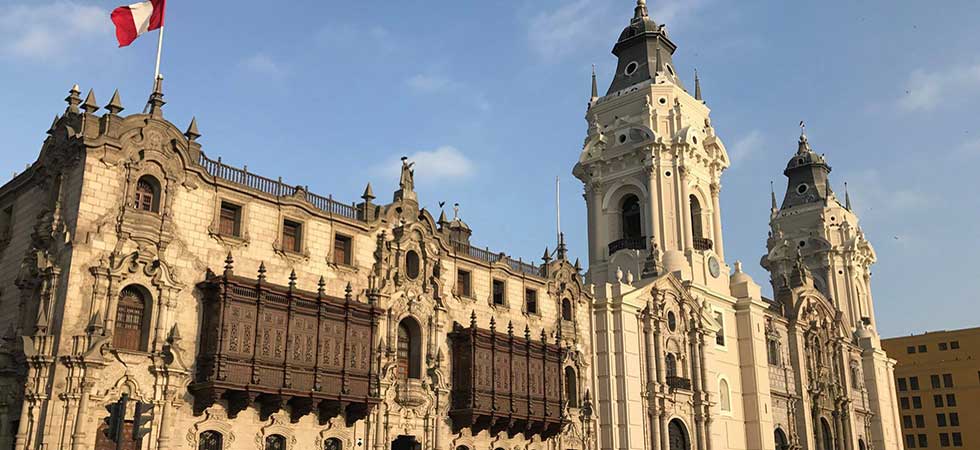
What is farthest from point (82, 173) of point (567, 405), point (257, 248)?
point (567, 405)

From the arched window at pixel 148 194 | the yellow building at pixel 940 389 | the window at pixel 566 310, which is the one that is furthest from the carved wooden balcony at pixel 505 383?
the yellow building at pixel 940 389

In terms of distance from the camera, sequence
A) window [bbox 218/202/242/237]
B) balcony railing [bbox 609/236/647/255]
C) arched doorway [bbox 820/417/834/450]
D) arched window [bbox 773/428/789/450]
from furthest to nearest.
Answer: arched doorway [bbox 820/417/834/450]
arched window [bbox 773/428/789/450]
balcony railing [bbox 609/236/647/255]
window [bbox 218/202/242/237]

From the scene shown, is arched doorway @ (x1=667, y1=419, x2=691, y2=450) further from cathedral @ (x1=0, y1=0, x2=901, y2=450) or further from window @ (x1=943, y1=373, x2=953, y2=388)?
window @ (x1=943, y1=373, x2=953, y2=388)

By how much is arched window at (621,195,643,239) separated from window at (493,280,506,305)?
1879cm

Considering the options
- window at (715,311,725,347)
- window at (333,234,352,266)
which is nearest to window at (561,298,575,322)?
window at (715,311,725,347)

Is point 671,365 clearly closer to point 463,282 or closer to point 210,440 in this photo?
point 463,282

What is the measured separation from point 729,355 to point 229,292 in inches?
→ 1541

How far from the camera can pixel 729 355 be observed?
62.6 metres

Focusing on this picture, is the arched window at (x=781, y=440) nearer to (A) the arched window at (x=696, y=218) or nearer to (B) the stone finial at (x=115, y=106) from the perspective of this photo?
(A) the arched window at (x=696, y=218)

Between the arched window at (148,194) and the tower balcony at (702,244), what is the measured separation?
129ft

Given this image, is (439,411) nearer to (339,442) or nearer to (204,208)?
(339,442)

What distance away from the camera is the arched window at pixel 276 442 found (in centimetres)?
3547

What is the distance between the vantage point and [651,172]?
62.7 m

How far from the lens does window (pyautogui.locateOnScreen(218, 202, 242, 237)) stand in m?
36.2
